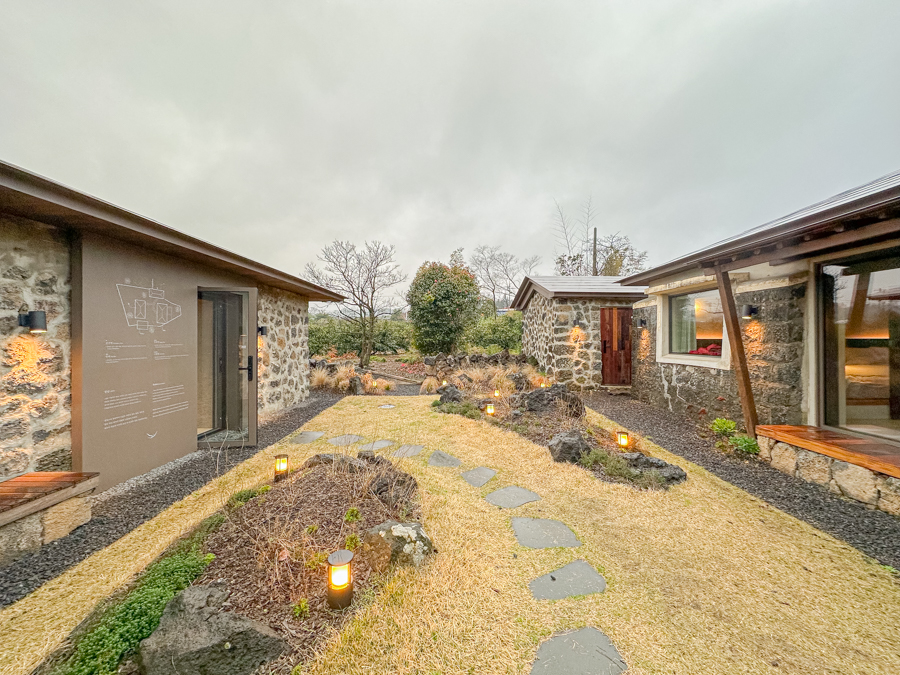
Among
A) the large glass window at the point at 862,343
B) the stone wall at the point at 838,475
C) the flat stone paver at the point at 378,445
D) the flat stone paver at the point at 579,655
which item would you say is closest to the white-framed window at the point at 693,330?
the large glass window at the point at 862,343

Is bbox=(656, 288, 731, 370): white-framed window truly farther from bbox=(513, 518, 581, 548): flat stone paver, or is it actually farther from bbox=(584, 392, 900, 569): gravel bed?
bbox=(513, 518, 581, 548): flat stone paver

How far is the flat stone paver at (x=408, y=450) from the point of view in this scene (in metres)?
4.08

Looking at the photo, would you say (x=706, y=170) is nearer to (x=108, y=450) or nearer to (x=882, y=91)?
(x=882, y=91)

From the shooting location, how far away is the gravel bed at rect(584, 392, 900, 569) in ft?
7.93

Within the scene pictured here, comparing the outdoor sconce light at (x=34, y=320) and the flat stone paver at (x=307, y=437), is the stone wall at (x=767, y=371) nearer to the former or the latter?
the flat stone paver at (x=307, y=437)

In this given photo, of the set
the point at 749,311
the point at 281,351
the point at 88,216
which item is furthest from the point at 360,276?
the point at 749,311

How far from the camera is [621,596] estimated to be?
1.89m

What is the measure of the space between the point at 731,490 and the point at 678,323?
4.13m

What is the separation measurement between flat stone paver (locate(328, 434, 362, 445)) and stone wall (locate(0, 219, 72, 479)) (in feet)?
8.17

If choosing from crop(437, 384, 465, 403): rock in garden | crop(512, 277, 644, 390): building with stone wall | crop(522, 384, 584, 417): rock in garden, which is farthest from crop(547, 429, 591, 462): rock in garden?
crop(512, 277, 644, 390): building with stone wall

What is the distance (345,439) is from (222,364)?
2469 millimetres

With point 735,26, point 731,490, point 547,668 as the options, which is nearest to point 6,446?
point 547,668

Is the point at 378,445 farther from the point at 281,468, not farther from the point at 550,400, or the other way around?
the point at 550,400

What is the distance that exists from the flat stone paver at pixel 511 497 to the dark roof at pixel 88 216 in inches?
165
